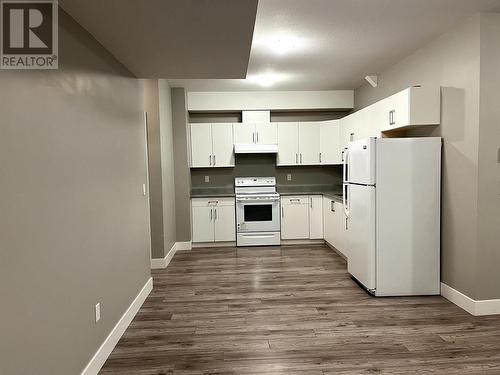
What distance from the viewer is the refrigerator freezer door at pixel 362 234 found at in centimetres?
344

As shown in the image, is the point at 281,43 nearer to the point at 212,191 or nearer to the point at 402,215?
the point at 402,215

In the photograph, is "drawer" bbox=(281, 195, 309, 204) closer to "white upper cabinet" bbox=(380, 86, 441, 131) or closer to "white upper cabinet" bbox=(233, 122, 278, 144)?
"white upper cabinet" bbox=(233, 122, 278, 144)

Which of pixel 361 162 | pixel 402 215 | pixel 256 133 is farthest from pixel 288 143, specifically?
pixel 402 215

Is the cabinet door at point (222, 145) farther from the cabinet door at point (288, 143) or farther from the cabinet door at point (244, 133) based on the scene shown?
the cabinet door at point (288, 143)

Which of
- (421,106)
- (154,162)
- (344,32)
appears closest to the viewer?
(344,32)

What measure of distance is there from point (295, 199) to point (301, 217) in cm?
33

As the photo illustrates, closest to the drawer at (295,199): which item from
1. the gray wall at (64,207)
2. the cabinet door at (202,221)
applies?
the cabinet door at (202,221)

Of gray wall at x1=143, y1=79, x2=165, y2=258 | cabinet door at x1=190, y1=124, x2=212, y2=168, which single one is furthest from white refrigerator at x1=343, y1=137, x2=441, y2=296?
cabinet door at x1=190, y1=124, x2=212, y2=168

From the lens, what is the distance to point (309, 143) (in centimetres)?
598

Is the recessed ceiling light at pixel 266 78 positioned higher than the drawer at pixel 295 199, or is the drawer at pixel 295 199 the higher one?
the recessed ceiling light at pixel 266 78

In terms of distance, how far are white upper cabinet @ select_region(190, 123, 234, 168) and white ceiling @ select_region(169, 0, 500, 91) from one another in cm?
105

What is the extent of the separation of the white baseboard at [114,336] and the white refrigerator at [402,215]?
2355mm

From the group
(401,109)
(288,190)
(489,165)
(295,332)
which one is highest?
(401,109)

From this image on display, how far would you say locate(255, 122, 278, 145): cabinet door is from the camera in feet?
19.3
